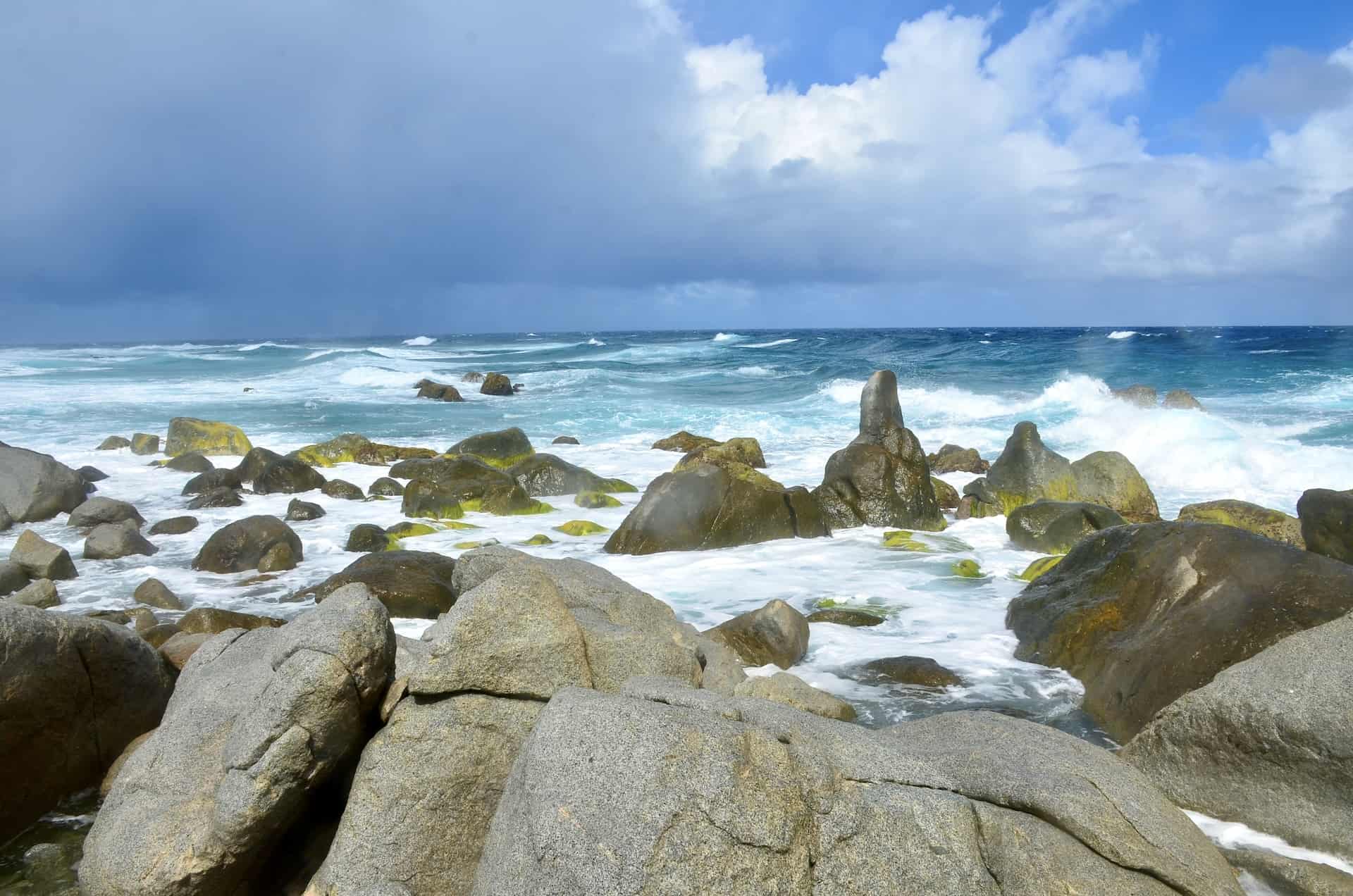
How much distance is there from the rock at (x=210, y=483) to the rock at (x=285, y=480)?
0.38 metres

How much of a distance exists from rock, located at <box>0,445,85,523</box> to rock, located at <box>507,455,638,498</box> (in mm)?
6363

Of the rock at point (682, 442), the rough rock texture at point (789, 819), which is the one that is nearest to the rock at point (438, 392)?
the rock at point (682, 442)

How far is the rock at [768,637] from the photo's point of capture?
23.1 feet

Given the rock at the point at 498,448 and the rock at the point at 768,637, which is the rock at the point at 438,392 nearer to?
the rock at the point at 498,448

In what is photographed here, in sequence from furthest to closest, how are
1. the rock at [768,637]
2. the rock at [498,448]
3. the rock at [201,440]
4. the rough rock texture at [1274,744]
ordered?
the rock at [201,440] → the rock at [498,448] → the rock at [768,637] → the rough rock texture at [1274,744]

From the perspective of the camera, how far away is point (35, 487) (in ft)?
42.6

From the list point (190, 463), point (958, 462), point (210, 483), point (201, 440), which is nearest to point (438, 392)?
point (201, 440)

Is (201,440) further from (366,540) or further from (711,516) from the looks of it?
(711,516)

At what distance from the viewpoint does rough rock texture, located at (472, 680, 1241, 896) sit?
2936mm

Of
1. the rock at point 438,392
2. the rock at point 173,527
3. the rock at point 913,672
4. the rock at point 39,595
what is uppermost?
the rock at point 913,672

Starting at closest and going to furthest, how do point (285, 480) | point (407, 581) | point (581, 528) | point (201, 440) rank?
1. point (407, 581)
2. point (581, 528)
3. point (285, 480)
4. point (201, 440)

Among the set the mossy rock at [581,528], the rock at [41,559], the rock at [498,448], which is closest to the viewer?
the rock at [41,559]

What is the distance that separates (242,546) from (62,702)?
538cm

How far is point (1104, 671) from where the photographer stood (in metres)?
5.95
